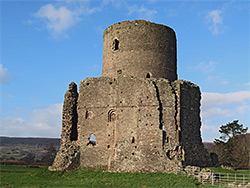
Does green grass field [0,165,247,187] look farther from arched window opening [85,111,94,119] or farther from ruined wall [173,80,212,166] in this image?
arched window opening [85,111,94,119]

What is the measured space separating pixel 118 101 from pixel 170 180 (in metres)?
7.27

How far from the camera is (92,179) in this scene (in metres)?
19.9

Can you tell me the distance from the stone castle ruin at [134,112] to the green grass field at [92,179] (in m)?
1.05

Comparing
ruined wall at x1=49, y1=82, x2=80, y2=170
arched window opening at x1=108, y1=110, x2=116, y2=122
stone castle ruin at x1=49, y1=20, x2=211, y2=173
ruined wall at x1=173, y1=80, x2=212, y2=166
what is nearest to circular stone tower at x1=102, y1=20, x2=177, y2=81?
stone castle ruin at x1=49, y1=20, x2=211, y2=173

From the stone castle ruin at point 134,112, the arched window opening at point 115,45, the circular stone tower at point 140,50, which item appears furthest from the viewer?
the arched window opening at point 115,45

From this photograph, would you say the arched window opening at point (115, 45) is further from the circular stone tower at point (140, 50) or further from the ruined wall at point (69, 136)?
the ruined wall at point (69, 136)

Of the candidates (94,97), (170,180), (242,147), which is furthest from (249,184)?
(242,147)

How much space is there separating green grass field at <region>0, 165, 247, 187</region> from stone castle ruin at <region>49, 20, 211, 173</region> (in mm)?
1050

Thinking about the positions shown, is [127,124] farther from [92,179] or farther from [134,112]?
[92,179]

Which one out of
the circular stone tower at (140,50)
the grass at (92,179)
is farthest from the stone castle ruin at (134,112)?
the grass at (92,179)

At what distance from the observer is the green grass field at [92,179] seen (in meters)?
18.3

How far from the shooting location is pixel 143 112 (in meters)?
22.3

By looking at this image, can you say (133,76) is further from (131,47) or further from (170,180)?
(170,180)

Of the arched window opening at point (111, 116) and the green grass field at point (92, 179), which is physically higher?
the arched window opening at point (111, 116)
